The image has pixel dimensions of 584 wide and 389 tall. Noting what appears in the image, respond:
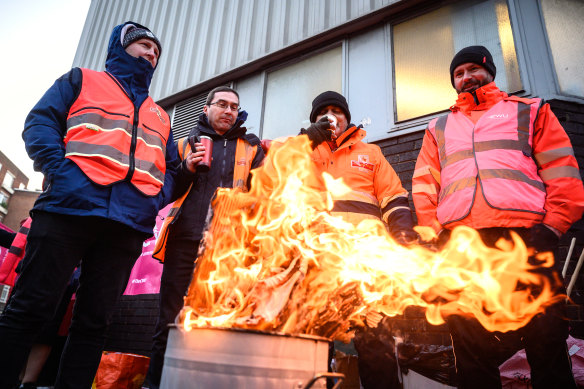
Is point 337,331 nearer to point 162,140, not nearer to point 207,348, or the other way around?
point 207,348

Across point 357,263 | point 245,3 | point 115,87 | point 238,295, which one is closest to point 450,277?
point 357,263

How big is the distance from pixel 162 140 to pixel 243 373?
2046mm

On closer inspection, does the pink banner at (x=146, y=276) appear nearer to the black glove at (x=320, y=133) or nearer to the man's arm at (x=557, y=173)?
the black glove at (x=320, y=133)

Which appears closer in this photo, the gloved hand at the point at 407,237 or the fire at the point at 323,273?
the fire at the point at 323,273

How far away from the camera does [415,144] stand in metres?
4.36

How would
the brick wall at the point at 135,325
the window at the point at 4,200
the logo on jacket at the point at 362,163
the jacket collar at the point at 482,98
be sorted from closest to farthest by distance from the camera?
the jacket collar at the point at 482,98 < the logo on jacket at the point at 362,163 < the brick wall at the point at 135,325 < the window at the point at 4,200

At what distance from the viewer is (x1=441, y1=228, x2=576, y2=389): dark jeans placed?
1915mm

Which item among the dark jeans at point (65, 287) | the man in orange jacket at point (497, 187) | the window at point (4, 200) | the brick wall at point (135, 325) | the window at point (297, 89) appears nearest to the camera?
the dark jeans at point (65, 287)

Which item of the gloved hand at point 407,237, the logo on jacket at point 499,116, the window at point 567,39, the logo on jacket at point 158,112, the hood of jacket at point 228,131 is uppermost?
the window at point 567,39

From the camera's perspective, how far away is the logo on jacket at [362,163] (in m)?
3.08

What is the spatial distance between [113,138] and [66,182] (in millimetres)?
440

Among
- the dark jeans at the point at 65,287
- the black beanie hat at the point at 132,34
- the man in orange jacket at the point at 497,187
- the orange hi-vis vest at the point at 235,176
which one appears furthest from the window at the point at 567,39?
the dark jeans at the point at 65,287

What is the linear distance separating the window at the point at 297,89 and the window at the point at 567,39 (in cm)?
273

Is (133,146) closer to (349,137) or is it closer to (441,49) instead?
(349,137)
